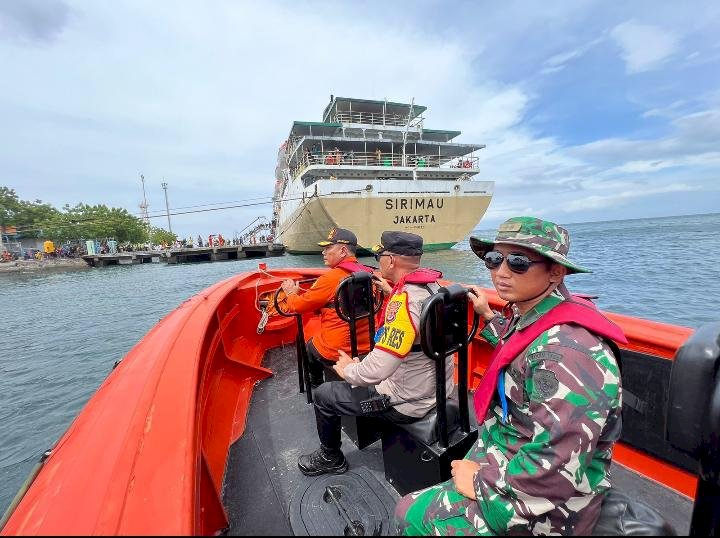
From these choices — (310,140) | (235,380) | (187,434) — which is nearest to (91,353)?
(235,380)

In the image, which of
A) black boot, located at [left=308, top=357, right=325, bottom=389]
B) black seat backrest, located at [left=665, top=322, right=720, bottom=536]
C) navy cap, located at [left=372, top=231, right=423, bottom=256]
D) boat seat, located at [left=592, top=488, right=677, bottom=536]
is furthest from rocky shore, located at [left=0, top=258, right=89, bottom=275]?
black seat backrest, located at [left=665, top=322, right=720, bottom=536]

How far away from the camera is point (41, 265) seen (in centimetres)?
3681

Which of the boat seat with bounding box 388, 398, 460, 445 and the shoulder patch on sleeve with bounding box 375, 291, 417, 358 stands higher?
the shoulder patch on sleeve with bounding box 375, 291, 417, 358

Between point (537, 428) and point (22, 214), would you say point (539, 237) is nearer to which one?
A: point (537, 428)

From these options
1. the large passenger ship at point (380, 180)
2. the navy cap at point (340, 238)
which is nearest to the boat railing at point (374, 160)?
the large passenger ship at point (380, 180)

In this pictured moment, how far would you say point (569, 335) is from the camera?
1015 mm

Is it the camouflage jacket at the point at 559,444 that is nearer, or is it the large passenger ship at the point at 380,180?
the camouflage jacket at the point at 559,444

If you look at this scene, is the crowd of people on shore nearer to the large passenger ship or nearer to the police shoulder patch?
the large passenger ship

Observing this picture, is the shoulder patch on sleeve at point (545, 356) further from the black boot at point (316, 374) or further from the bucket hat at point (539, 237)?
the black boot at point (316, 374)

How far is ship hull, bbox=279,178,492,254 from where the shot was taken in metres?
22.0

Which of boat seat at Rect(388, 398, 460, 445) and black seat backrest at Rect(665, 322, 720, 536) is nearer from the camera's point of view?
black seat backrest at Rect(665, 322, 720, 536)

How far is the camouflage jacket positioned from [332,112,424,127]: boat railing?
28.6 meters

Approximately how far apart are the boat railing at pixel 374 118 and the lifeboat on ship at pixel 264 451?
27575 millimetres

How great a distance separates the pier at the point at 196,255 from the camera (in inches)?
1518
